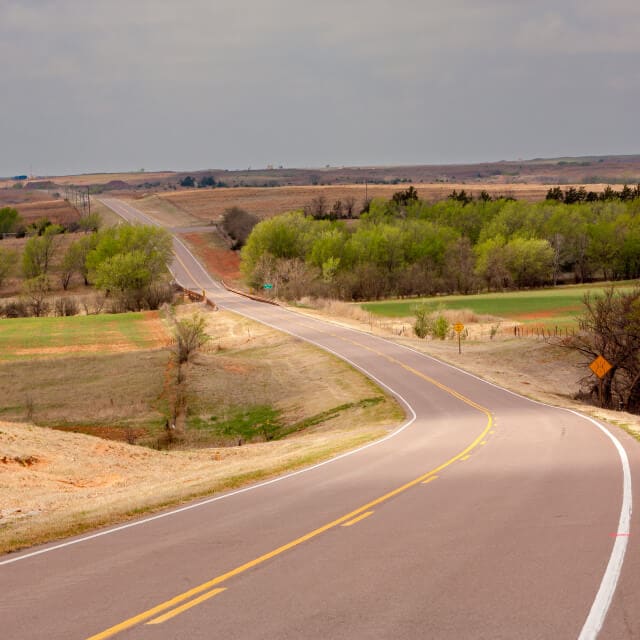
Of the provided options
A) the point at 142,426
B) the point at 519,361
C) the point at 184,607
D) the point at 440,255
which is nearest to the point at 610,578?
the point at 184,607

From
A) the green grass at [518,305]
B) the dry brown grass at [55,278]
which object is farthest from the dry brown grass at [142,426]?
the dry brown grass at [55,278]

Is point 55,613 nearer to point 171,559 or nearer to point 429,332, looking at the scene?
point 171,559

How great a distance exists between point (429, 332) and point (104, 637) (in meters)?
64.5

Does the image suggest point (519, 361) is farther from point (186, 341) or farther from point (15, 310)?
point (15, 310)

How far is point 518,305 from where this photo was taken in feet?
317

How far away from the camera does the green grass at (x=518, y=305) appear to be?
85.0 m

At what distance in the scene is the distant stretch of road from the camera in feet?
27.1

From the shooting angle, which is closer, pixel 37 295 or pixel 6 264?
pixel 37 295

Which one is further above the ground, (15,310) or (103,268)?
(103,268)

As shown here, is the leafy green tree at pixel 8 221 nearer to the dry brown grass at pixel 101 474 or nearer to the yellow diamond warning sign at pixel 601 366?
the yellow diamond warning sign at pixel 601 366

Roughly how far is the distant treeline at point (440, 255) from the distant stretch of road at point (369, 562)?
8612cm

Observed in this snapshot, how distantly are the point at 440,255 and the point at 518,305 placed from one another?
28.7 m

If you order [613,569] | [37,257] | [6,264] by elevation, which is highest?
[613,569]

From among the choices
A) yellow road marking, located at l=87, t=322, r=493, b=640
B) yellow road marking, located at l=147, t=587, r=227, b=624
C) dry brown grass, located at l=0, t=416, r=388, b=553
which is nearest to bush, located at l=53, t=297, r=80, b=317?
dry brown grass, located at l=0, t=416, r=388, b=553
